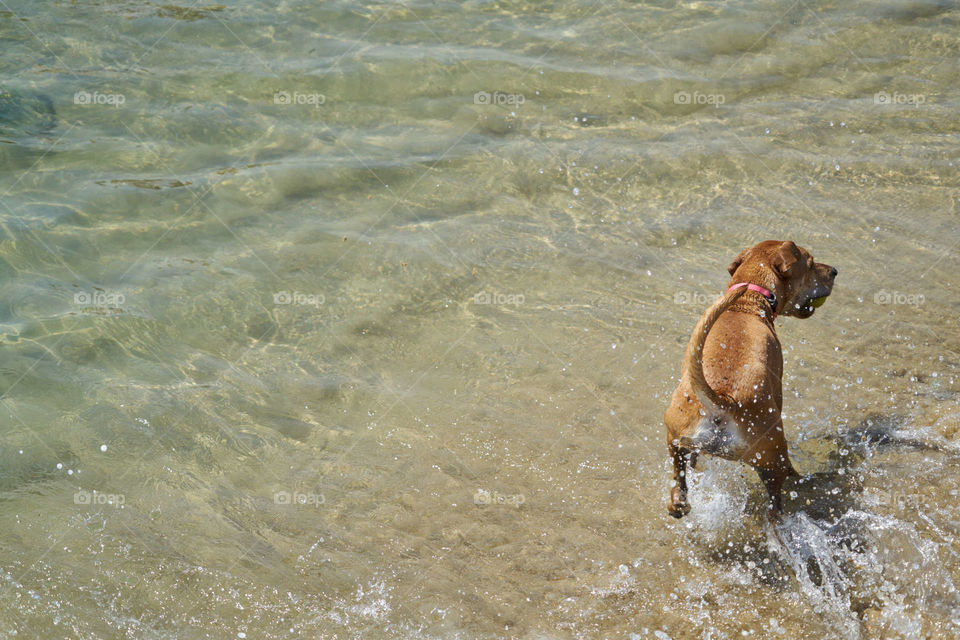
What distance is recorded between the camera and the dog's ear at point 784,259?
198 inches

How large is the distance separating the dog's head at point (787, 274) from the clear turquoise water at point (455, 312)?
0.69 m

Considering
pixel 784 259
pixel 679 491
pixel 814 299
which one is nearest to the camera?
pixel 679 491

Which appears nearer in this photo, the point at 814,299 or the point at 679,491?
the point at 679,491

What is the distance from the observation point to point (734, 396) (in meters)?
4.15

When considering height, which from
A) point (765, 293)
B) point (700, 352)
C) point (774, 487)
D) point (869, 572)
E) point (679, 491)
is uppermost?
point (700, 352)

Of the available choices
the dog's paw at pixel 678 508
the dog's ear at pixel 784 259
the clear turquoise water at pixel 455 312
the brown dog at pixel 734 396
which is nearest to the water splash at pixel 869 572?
the clear turquoise water at pixel 455 312

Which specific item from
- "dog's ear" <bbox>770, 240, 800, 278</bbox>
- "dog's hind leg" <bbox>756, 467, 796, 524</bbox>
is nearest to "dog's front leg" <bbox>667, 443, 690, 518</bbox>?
"dog's hind leg" <bbox>756, 467, 796, 524</bbox>

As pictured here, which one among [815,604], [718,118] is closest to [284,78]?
[718,118]

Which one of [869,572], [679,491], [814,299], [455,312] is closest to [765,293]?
[814,299]

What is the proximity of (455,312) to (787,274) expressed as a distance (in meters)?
2.51

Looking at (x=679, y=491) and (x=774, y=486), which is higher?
(x=774, y=486)

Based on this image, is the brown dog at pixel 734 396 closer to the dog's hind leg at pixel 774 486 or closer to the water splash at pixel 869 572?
the dog's hind leg at pixel 774 486

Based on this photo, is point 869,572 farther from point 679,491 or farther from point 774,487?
point 679,491

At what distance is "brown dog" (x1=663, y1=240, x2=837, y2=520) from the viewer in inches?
161
